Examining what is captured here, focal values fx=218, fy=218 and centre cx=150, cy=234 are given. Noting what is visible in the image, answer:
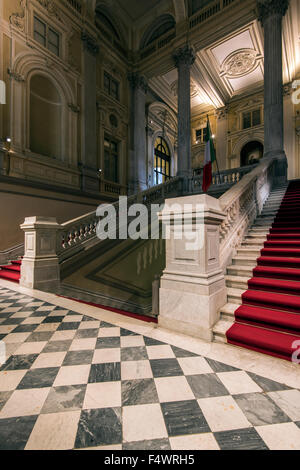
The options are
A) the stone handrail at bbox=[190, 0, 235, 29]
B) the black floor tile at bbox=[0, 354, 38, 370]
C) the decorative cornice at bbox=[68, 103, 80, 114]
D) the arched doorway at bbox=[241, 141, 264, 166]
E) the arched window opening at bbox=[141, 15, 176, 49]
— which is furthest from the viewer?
the arched doorway at bbox=[241, 141, 264, 166]

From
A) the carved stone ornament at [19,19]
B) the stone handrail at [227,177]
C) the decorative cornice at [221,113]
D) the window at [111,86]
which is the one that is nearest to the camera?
the carved stone ornament at [19,19]

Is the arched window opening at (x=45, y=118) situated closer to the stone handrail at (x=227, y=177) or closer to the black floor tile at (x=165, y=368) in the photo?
the stone handrail at (x=227, y=177)

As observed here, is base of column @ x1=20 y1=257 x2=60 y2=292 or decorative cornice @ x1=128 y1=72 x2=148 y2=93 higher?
decorative cornice @ x1=128 y1=72 x2=148 y2=93

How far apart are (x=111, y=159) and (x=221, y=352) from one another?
466 inches

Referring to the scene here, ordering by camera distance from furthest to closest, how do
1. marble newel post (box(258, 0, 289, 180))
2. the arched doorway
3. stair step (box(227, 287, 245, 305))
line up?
the arched doorway → marble newel post (box(258, 0, 289, 180)) → stair step (box(227, 287, 245, 305))

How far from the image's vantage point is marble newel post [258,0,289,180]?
8039 millimetres

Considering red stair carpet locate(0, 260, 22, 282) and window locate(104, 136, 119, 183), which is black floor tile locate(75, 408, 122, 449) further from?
window locate(104, 136, 119, 183)

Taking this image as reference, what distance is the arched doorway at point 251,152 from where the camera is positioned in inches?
583

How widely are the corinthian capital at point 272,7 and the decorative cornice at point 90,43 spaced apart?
7279mm

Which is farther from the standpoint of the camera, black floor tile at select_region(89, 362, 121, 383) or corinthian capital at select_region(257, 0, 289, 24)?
corinthian capital at select_region(257, 0, 289, 24)

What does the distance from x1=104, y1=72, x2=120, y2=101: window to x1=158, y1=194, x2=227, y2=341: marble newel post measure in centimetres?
1205

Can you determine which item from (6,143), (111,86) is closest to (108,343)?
(6,143)

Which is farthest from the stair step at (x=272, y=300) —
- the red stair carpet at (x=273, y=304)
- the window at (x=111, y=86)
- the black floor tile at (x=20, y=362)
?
the window at (x=111, y=86)

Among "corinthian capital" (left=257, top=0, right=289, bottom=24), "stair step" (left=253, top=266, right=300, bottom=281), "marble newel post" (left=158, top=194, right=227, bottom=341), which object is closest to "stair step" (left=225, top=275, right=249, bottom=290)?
"stair step" (left=253, top=266, right=300, bottom=281)
